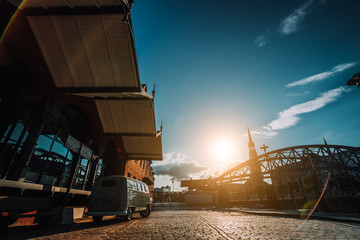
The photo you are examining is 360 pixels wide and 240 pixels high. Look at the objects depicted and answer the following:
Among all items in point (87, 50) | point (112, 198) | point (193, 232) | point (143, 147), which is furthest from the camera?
A: point (143, 147)

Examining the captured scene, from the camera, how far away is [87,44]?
20.8 ft

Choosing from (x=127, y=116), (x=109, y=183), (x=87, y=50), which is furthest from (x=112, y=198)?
(x=87, y=50)

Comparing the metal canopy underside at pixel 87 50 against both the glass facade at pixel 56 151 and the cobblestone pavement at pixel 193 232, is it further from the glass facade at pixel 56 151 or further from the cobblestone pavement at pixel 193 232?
the cobblestone pavement at pixel 193 232

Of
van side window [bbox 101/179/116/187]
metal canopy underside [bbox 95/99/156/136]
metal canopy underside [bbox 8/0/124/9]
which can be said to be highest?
metal canopy underside [bbox 8/0/124/9]

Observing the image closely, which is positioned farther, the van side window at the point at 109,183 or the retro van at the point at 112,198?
the van side window at the point at 109,183

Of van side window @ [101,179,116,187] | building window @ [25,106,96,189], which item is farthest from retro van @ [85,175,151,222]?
building window @ [25,106,96,189]

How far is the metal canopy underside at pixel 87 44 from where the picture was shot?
524 cm

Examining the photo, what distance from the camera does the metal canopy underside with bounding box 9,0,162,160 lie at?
206 inches

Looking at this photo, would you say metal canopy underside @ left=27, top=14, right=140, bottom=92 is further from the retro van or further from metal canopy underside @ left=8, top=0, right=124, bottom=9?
the retro van

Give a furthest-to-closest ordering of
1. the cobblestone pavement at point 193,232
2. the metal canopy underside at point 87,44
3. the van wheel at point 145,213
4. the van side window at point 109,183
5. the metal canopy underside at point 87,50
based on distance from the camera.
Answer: the van wheel at point 145,213
the van side window at point 109,183
the metal canopy underside at point 87,50
the metal canopy underside at point 87,44
the cobblestone pavement at point 193,232

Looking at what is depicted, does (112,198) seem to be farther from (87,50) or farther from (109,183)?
(87,50)

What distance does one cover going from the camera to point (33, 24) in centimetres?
589

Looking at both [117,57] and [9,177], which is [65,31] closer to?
[117,57]

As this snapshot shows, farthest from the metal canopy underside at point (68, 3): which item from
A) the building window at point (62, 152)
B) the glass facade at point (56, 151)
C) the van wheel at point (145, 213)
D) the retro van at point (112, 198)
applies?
the van wheel at point (145, 213)
